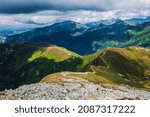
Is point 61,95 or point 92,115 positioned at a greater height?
point 92,115

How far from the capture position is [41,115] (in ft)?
86.2

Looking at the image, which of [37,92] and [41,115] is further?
[37,92]

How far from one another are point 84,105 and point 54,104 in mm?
2545

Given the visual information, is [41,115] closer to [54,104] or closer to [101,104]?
[54,104]

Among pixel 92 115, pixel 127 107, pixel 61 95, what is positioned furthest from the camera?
pixel 61 95

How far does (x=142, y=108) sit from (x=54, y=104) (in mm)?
7288

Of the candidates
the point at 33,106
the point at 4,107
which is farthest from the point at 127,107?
the point at 4,107

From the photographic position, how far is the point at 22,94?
105438 mm

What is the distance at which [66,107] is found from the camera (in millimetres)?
27172

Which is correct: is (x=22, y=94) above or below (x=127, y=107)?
below

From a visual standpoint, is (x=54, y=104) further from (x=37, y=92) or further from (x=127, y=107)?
(x=37, y=92)

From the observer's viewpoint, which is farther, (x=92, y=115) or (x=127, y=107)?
(x=127, y=107)

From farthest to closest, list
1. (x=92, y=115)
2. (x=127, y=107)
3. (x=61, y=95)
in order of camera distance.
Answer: (x=61, y=95)
(x=127, y=107)
(x=92, y=115)

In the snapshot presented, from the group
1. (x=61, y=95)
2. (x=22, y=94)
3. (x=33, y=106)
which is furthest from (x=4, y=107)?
(x=22, y=94)
